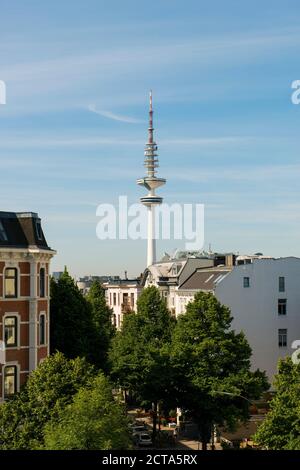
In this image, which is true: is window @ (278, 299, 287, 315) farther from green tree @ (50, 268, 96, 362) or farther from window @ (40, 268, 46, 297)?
window @ (40, 268, 46, 297)

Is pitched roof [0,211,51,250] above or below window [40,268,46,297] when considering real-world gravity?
above

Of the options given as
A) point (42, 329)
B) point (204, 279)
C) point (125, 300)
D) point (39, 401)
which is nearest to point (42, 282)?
point (42, 329)

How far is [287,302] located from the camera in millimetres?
78375

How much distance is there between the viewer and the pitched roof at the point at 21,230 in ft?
171

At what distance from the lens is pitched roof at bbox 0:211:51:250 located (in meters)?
52.0

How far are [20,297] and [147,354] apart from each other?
1556 cm

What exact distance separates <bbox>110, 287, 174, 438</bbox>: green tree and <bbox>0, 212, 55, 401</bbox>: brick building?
807 cm

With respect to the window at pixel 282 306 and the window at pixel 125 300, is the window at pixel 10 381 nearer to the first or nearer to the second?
the window at pixel 282 306

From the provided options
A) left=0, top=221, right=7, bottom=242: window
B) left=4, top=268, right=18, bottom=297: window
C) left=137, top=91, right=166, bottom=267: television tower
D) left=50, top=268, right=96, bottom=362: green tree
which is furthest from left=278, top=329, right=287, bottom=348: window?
left=137, top=91, right=166, bottom=267: television tower

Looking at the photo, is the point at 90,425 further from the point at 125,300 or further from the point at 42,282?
the point at 125,300

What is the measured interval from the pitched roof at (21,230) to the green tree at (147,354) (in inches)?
453

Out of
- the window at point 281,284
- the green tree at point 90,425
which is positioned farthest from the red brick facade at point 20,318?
the window at point 281,284
